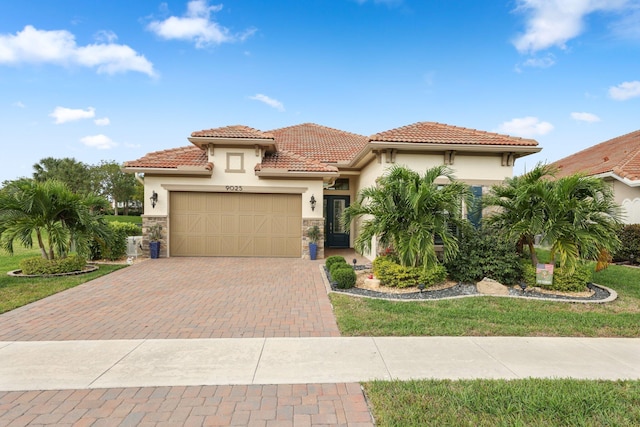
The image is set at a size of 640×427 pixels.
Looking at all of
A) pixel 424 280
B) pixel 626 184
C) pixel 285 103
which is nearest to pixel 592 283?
pixel 424 280

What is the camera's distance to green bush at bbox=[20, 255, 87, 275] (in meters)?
8.90

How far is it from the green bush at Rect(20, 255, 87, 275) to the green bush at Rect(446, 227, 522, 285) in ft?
33.2

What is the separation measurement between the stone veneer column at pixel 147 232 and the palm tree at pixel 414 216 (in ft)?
25.9

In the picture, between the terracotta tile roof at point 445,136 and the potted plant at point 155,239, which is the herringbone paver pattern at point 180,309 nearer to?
the potted plant at point 155,239

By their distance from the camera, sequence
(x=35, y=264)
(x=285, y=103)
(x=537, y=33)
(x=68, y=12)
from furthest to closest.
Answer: (x=285, y=103), (x=537, y=33), (x=68, y=12), (x=35, y=264)

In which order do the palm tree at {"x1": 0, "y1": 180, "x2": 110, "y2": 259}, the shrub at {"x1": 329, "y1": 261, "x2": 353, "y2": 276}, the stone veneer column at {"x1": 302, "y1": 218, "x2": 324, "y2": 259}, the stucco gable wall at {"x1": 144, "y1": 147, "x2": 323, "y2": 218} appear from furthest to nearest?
the stone veneer column at {"x1": 302, "y1": 218, "x2": 324, "y2": 259}
the stucco gable wall at {"x1": 144, "y1": 147, "x2": 323, "y2": 218}
the palm tree at {"x1": 0, "y1": 180, "x2": 110, "y2": 259}
the shrub at {"x1": 329, "y1": 261, "x2": 353, "y2": 276}

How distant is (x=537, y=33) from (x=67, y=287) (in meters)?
16.8

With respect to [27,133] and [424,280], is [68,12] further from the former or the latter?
[424,280]

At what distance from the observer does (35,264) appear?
894 cm

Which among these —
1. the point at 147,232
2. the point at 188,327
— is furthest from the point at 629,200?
the point at 147,232

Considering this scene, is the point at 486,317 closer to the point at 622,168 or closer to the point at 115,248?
the point at 622,168

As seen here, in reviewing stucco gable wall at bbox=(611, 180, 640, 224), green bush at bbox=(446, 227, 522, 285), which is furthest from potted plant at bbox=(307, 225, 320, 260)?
stucco gable wall at bbox=(611, 180, 640, 224)

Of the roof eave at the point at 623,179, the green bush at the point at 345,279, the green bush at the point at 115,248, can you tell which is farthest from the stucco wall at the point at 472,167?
the green bush at the point at 115,248

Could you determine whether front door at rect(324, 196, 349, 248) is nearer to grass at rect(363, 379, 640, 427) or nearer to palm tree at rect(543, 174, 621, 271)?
palm tree at rect(543, 174, 621, 271)
